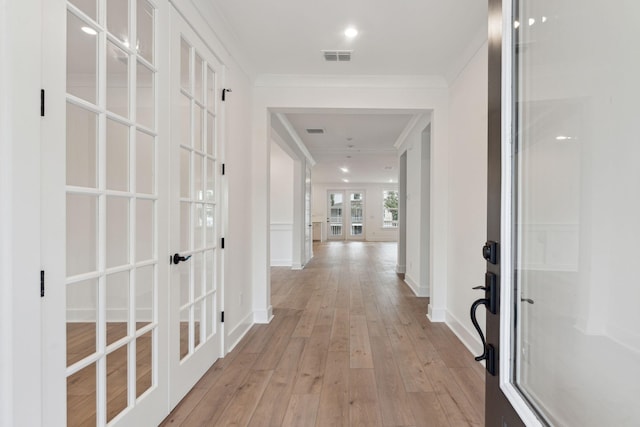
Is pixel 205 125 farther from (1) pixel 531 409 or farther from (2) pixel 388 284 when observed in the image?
(2) pixel 388 284

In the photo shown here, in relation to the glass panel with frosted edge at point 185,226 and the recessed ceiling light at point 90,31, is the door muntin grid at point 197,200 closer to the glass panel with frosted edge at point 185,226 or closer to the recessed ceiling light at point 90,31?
the glass panel with frosted edge at point 185,226

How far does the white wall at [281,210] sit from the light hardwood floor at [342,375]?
316 cm

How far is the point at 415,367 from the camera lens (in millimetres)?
2539

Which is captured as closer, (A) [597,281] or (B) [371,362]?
(A) [597,281]

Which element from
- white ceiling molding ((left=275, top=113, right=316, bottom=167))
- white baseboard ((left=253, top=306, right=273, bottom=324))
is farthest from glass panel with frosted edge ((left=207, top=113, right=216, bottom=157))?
white ceiling molding ((left=275, top=113, right=316, bottom=167))

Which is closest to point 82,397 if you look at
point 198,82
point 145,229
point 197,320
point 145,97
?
point 145,229

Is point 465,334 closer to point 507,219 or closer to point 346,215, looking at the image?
point 507,219

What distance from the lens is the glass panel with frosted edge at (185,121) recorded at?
2087mm

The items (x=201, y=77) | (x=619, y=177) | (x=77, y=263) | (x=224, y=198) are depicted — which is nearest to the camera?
(x=619, y=177)

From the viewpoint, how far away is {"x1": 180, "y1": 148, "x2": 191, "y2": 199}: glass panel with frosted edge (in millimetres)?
2102

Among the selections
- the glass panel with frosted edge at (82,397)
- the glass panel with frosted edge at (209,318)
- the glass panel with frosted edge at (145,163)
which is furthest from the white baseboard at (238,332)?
the glass panel with frosted edge at (145,163)

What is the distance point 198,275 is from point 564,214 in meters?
2.10

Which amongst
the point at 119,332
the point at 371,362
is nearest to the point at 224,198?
the point at 119,332

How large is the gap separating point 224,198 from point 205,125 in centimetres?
60
